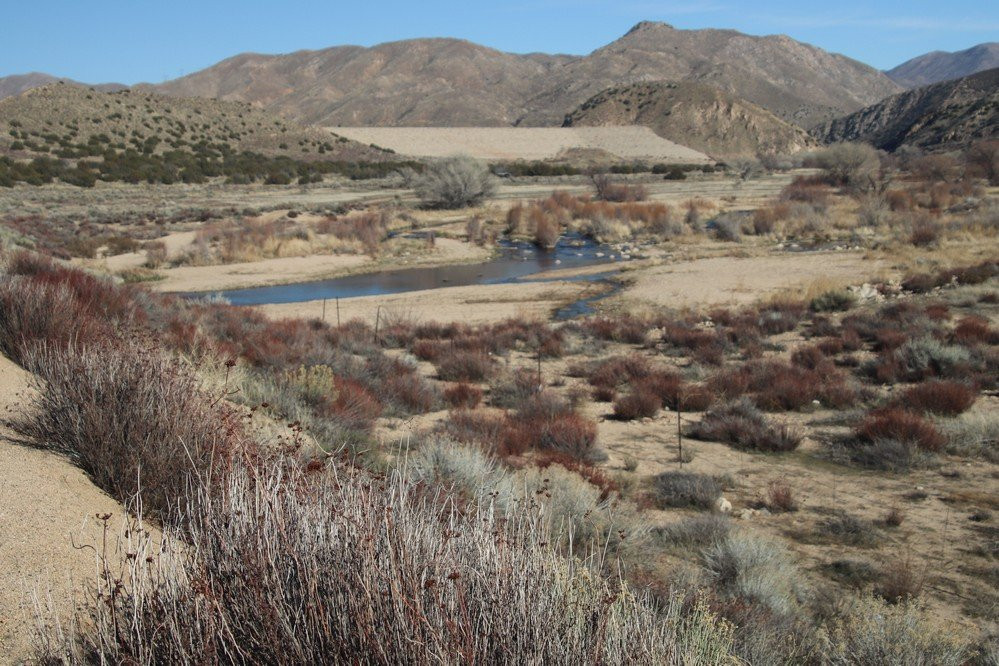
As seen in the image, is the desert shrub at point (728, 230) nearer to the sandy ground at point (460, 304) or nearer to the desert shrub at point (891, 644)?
the sandy ground at point (460, 304)

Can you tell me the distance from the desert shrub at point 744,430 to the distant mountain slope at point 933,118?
77.2 m

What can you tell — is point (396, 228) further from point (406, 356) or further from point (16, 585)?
point (16, 585)

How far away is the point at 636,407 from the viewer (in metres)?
11.7

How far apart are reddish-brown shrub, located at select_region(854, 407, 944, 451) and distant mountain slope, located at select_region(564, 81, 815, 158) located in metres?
111

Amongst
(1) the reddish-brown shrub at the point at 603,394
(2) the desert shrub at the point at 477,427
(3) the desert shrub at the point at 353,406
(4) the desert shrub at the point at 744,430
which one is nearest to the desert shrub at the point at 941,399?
(4) the desert shrub at the point at 744,430

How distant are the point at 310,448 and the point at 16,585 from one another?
3.17 meters

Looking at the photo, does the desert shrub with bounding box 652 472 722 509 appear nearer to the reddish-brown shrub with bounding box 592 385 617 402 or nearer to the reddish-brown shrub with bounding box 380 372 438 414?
the reddish-brown shrub with bounding box 380 372 438 414

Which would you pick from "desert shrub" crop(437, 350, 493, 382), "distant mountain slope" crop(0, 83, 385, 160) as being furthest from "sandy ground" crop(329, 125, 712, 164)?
"desert shrub" crop(437, 350, 493, 382)

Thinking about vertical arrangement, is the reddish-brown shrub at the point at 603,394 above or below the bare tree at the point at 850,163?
below

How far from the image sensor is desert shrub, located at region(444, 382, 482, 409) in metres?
12.0

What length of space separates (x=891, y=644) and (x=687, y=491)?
147 inches

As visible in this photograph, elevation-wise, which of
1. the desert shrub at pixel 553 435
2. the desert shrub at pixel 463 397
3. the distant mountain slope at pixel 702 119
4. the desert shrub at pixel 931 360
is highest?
the distant mountain slope at pixel 702 119

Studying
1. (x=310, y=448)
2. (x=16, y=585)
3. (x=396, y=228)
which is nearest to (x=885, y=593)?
(x=310, y=448)

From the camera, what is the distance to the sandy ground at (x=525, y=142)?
102188 mm
